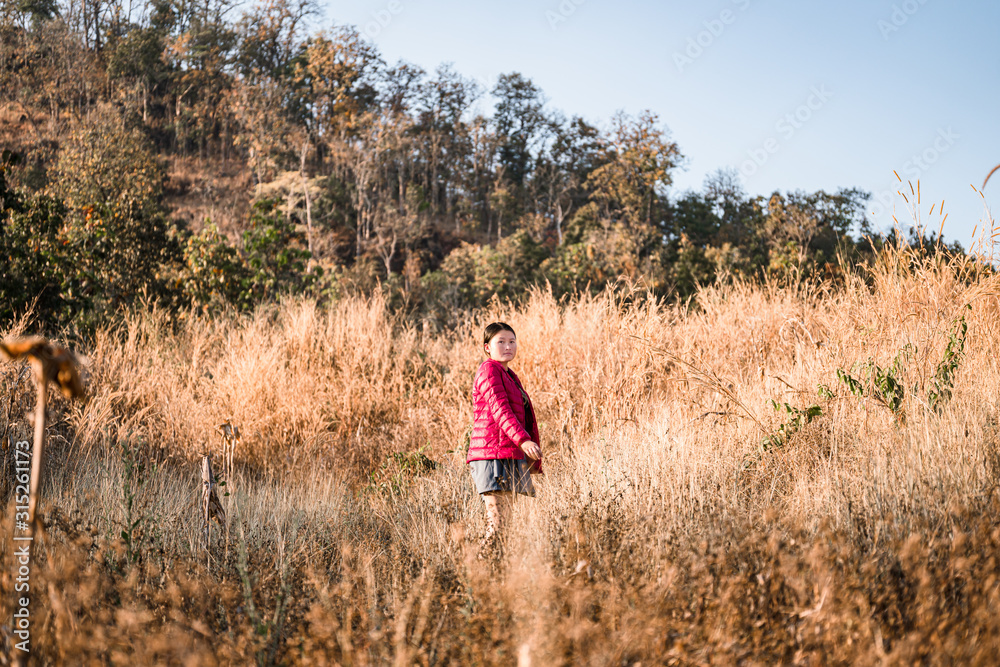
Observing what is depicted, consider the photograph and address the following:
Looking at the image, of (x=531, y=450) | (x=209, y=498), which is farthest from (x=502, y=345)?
(x=209, y=498)

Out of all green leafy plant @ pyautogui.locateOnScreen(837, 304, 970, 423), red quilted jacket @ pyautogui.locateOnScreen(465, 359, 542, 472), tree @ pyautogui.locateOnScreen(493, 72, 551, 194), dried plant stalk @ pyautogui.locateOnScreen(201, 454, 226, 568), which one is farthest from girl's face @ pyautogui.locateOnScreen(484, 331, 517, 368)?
tree @ pyautogui.locateOnScreen(493, 72, 551, 194)

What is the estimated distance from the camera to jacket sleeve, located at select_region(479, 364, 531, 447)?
11.8 feet

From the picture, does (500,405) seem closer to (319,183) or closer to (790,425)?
(790,425)

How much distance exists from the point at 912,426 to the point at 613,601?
2624mm

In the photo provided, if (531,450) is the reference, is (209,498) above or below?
below

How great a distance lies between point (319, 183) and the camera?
24609mm

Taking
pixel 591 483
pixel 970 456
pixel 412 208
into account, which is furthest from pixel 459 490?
pixel 412 208

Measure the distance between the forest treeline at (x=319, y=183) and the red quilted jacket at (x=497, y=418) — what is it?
20.4ft

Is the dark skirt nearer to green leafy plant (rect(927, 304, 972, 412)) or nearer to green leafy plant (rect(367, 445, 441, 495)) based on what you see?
green leafy plant (rect(367, 445, 441, 495))

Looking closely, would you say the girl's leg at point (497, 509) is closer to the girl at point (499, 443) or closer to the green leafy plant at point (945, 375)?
the girl at point (499, 443)

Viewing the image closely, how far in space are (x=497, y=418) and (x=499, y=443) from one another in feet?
0.47

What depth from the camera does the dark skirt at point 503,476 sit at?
368cm

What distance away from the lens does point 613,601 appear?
2148 millimetres

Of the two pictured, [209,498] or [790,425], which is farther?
[790,425]
